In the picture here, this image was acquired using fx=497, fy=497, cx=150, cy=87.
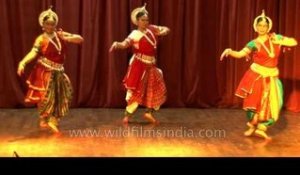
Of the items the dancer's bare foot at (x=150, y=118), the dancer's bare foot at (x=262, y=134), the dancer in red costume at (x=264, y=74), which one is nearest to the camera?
the dancer in red costume at (x=264, y=74)

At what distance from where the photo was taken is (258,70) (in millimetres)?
4160

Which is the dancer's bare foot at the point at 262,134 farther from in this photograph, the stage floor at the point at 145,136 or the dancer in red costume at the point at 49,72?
the dancer in red costume at the point at 49,72

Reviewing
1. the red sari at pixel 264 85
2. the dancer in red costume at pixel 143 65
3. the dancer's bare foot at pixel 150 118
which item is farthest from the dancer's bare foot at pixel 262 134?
the dancer's bare foot at pixel 150 118

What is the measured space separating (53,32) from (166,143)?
135 centimetres

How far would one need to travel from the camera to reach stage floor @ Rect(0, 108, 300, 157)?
155 inches

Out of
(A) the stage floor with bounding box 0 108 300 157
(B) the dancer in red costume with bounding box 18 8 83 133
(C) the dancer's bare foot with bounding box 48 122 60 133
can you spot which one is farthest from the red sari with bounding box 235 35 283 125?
(C) the dancer's bare foot with bounding box 48 122 60 133

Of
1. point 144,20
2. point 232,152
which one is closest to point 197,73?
point 144,20

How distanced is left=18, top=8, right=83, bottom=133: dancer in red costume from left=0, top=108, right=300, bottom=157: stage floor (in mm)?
300

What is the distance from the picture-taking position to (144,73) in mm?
4668

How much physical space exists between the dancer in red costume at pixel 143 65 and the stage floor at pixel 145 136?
297 millimetres

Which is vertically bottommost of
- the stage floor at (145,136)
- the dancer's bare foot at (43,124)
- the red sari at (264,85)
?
the stage floor at (145,136)

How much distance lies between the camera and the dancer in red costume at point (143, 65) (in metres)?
4.60

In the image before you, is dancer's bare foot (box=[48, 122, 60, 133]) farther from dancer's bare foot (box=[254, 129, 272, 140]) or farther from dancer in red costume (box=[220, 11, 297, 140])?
dancer's bare foot (box=[254, 129, 272, 140])
